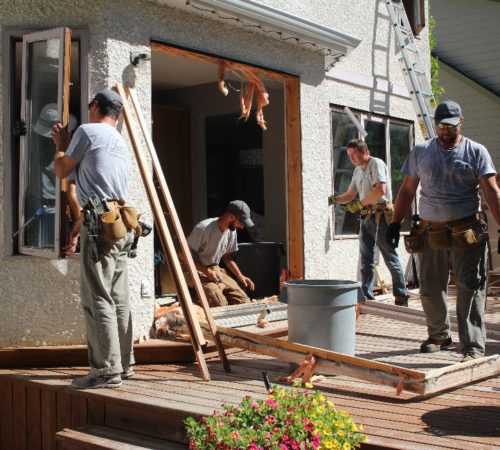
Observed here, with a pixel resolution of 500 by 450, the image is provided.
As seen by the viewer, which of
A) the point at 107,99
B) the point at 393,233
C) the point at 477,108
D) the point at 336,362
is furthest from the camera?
the point at 477,108

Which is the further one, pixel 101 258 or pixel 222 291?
pixel 222 291

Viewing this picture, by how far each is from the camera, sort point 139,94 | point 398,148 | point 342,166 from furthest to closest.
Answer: point 398,148, point 342,166, point 139,94

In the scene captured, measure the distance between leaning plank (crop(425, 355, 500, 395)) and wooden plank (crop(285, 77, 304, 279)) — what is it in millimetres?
2795

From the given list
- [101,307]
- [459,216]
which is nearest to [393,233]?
[459,216]

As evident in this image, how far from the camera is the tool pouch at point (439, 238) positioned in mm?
5219

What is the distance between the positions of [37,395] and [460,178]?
3.37 metres

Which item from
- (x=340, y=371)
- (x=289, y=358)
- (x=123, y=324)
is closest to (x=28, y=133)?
(x=123, y=324)

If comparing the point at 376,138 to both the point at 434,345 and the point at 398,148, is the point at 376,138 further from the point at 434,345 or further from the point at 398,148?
the point at 434,345

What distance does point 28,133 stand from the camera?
17.9 feet

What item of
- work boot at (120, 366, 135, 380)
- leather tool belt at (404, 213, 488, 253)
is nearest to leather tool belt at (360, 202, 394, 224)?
leather tool belt at (404, 213, 488, 253)

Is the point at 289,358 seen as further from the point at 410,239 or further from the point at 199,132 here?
the point at 199,132

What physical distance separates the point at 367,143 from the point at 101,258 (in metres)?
5.43

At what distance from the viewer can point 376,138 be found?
30.8 ft

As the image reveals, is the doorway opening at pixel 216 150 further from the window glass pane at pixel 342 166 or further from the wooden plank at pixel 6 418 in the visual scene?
the wooden plank at pixel 6 418
